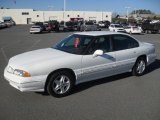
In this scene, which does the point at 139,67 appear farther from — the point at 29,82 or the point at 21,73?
the point at 21,73

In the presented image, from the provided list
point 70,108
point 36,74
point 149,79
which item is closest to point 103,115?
point 70,108

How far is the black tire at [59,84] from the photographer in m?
5.79

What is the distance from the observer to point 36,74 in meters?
5.55

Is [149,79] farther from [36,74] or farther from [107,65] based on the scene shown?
[36,74]

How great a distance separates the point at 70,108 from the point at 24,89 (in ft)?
3.75

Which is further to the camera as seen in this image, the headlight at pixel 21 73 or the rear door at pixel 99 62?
the rear door at pixel 99 62

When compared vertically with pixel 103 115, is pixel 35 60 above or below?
above

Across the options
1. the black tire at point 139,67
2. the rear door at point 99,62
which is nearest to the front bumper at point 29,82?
the rear door at point 99,62

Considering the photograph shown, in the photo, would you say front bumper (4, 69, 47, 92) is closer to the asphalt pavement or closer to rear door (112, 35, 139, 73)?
the asphalt pavement

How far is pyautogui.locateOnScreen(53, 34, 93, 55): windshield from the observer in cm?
647

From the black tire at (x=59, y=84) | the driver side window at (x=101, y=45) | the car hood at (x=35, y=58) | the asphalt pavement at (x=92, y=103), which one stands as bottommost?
the asphalt pavement at (x=92, y=103)

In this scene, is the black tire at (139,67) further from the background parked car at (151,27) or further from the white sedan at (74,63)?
the background parked car at (151,27)

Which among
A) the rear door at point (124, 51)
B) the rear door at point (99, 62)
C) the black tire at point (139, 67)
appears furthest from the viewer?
the black tire at point (139, 67)

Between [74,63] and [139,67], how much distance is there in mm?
2728
